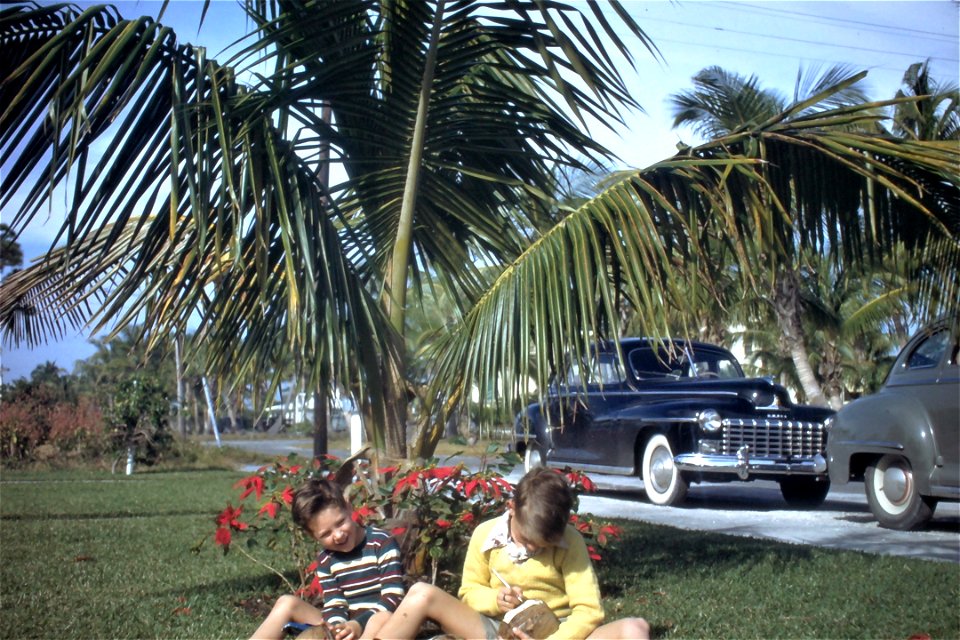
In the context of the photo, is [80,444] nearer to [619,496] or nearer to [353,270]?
[619,496]

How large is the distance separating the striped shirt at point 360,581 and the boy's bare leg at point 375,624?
0.41ft

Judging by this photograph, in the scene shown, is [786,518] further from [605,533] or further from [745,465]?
[605,533]

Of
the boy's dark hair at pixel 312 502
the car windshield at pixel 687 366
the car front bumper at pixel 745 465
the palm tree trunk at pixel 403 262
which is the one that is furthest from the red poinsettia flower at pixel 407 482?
the car windshield at pixel 687 366

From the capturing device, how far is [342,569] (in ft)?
12.9

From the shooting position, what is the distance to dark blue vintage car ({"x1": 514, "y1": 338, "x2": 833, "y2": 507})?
10.6m

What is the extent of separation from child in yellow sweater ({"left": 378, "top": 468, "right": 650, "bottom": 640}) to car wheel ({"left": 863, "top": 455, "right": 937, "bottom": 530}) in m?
6.00

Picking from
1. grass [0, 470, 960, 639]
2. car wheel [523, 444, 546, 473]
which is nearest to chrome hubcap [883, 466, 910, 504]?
grass [0, 470, 960, 639]

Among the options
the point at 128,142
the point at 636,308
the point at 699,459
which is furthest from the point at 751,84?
the point at 128,142

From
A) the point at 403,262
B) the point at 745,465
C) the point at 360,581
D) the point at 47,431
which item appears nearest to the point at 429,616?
the point at 360,581

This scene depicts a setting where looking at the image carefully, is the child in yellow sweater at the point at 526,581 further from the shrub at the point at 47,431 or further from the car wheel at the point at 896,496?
the shrub at the point at 47,431

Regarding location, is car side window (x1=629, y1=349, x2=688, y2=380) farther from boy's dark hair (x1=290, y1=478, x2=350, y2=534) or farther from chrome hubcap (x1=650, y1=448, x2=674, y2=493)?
boy's dark hair (x1=290, y1=478, x2=350, y2=534)

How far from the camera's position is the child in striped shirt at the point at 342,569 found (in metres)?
3.82

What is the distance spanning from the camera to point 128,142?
13.5ft

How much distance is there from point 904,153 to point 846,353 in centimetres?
2891
